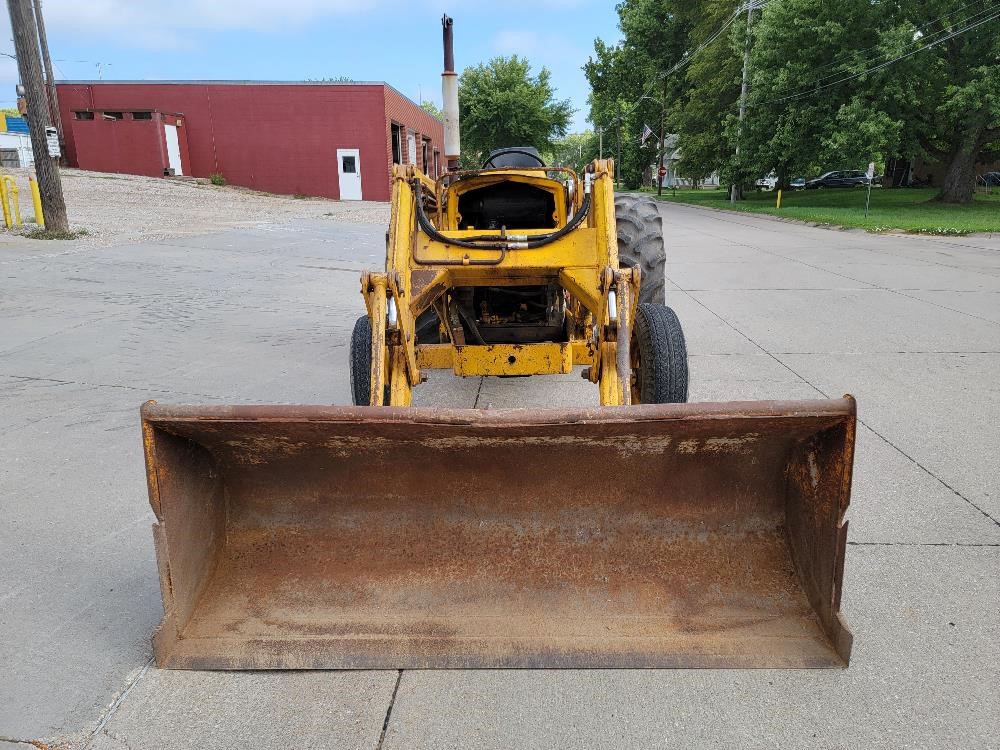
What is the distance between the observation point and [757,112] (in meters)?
31.5

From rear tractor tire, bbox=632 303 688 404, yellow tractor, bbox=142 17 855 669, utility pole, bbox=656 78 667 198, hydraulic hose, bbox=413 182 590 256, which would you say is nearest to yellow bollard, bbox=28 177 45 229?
hydraulic hose, bbox=413 182 590 256

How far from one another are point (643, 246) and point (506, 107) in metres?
45.9

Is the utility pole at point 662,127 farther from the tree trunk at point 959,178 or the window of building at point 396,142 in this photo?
the tree trunk at point 959,178

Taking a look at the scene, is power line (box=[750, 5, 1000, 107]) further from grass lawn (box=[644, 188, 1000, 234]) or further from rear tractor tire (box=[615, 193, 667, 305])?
rear tractor tire (box=[615, 193, 667, 305])

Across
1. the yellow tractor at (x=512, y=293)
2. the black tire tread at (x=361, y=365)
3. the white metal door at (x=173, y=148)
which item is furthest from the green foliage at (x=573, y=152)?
the white metal door at (x=173, y=148)

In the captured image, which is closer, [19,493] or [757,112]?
[19,493]

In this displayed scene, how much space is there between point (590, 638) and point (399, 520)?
2.58 ft

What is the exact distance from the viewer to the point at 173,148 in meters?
32.2

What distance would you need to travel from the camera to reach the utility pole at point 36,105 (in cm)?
1260

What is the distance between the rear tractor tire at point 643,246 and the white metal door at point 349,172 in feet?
96.4

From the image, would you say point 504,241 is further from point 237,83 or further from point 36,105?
point 237,83

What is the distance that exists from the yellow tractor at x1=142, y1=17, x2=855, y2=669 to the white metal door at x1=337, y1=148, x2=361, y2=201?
32419 millimetres

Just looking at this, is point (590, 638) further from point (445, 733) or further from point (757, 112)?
point (757, 112)

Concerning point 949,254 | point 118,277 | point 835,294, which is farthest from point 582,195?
point 949,254
